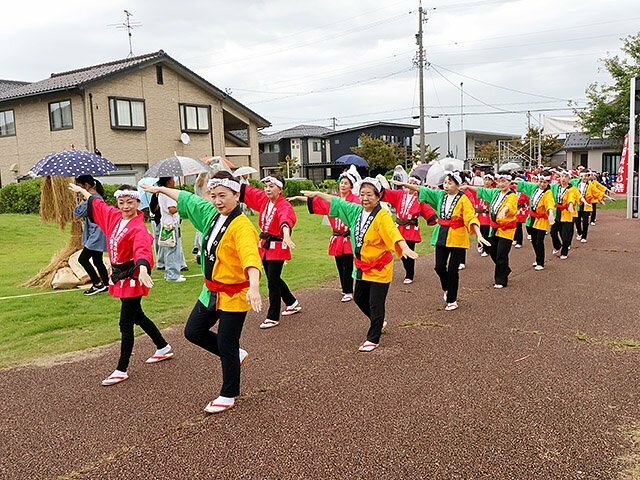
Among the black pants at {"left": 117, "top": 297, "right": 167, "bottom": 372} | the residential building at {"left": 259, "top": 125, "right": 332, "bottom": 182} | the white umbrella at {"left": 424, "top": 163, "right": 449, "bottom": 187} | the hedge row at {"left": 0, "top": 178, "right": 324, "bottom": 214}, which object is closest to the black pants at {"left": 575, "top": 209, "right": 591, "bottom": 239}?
the white umbrella at {"left": 424, "top": 163, "right": 449, "bottom": 187}

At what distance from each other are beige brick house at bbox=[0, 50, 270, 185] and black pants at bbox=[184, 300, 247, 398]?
66.8 feet

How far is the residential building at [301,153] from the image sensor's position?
47.1 m

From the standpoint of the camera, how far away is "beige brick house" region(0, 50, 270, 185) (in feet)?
74.5

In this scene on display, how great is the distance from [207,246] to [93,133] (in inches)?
807

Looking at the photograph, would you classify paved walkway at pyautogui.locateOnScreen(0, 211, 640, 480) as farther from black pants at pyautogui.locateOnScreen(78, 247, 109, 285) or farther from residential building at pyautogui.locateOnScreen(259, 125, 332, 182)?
residential building at pyautogui.locateOnScreen(259, 125, 332, 182)

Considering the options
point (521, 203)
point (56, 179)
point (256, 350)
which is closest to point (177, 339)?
point (256, 350)

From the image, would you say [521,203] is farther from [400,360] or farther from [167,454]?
[167,454]

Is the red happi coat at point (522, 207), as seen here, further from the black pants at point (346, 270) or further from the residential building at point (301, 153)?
the residential building at point (301, 153)

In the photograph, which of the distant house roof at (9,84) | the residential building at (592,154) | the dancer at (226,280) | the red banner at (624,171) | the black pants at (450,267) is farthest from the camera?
the residential building at (592,154)

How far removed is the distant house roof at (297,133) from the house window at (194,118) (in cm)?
1976

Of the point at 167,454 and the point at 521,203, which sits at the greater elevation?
the point at 521,203

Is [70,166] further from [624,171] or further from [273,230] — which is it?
[624,171]

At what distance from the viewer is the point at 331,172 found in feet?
157

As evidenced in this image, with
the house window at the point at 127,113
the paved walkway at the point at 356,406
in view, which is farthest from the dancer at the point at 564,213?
the house window at the point at 127,113
